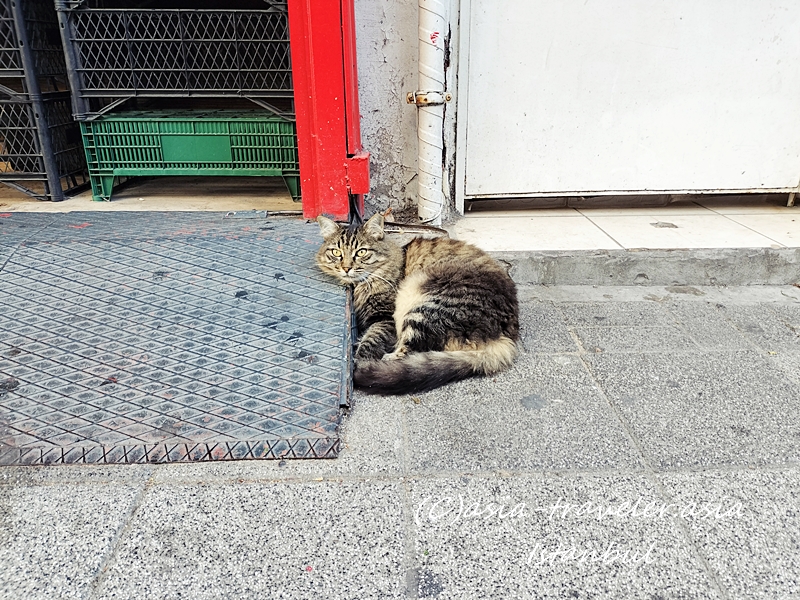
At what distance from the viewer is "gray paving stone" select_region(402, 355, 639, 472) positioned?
2016 millimetres

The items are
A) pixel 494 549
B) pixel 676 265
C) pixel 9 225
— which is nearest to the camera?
pixel 494 549

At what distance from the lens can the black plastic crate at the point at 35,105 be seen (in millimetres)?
3652

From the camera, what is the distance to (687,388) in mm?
2484

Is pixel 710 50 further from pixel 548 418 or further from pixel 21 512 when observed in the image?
pixel 21 512

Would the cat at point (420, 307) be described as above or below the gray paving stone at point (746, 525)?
above

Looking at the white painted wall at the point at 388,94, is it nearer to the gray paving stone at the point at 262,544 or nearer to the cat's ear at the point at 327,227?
the cat's ear at the point at 327,227

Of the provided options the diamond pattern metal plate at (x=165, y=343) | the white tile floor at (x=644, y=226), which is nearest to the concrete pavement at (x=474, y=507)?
the diamond pattern metal plate at (x=165, y=343)

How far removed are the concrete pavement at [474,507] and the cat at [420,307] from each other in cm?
12

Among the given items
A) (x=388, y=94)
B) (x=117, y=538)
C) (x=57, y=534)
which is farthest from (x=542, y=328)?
(x=57, y=534)

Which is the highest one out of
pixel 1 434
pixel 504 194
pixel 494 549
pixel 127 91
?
pixel 127 91

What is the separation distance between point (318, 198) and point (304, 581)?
243 centimetres

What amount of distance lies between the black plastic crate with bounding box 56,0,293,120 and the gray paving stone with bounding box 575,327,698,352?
2496 mm

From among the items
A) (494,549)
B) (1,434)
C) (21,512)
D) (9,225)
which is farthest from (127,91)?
(494,549)

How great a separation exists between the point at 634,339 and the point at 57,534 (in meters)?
2.63
